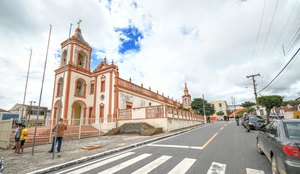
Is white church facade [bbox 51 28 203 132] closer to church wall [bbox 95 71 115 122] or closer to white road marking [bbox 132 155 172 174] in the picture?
church wall [bbox 95 71 115 122]

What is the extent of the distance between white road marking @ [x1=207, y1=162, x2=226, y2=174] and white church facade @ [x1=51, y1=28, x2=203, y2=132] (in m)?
11.1

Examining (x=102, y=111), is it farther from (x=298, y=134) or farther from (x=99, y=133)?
(x=298, y=134)

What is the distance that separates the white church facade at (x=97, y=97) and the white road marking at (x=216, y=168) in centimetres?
1107

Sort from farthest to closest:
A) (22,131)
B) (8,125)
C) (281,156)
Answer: (8,125), (22,131), (281,156)

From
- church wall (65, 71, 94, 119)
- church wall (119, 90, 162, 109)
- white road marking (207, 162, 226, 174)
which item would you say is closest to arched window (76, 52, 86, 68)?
church wall (65, 71, 94, 119)

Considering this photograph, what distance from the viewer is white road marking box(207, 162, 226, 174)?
4.25m

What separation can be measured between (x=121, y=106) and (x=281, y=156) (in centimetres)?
1836

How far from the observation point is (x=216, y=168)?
179 inches

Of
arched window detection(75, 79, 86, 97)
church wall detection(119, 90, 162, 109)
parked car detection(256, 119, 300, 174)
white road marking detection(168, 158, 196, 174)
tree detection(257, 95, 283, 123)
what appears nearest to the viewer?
parked car detection(256, 119, 300, 174)

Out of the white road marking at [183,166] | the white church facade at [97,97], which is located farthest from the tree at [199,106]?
the white road marking at [183,166]

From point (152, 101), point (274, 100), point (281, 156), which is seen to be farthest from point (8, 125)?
point (274, 100)

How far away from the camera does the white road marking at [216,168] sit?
4.25m

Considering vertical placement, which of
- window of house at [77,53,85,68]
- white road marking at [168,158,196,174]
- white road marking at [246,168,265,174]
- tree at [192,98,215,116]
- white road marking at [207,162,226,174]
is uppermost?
window of house at [77,53,85,68]

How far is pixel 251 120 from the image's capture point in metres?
15.3
